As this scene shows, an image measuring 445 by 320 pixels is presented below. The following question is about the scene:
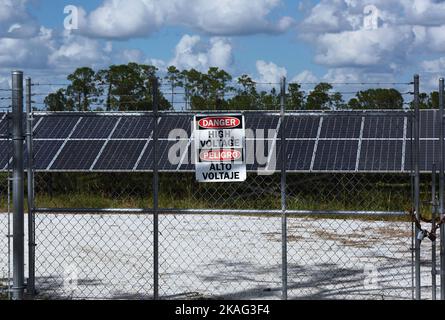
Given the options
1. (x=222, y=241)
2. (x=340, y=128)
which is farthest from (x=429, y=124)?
(x=222, y=241)

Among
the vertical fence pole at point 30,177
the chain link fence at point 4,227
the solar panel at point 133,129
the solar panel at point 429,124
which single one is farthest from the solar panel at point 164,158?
the vertical fence pole at point 30,177

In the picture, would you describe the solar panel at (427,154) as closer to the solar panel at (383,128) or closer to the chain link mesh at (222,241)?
the solar panel at (383,128)

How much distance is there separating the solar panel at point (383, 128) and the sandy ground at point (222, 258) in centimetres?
228

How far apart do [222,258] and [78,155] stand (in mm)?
6358

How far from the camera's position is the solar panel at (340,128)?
1703 cm

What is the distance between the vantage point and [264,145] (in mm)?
17438

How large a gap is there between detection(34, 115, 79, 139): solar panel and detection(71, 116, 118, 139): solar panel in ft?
0.68

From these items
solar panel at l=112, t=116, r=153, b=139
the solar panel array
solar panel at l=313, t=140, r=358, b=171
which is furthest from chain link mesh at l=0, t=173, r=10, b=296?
solar panel at l=313, t=140, r=358, b=171

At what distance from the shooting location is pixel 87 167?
54.1 ft

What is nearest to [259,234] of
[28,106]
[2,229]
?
[2,229]

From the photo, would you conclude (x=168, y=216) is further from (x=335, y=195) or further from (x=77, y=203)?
(x=335, y=195)

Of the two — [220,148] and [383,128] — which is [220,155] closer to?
[220,148]

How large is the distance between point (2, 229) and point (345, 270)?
7.28 m

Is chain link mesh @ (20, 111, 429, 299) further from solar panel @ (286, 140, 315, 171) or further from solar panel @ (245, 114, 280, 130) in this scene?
solar panel @ (245, 114, 280, 130)
